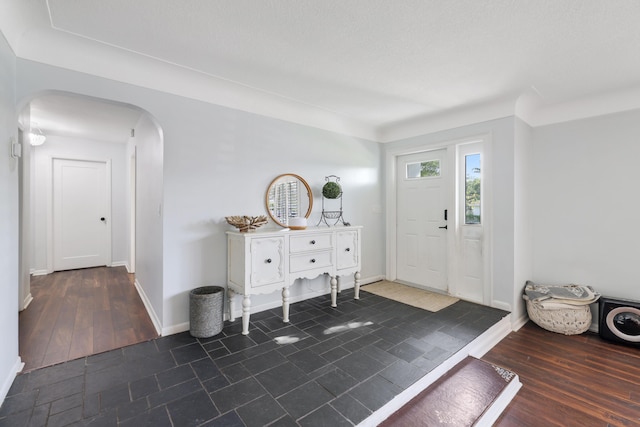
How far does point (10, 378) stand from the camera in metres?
1.82

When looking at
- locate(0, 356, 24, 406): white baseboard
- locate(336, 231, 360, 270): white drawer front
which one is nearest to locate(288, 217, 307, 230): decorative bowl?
locate(336, 231, 360, 270): white drawer front

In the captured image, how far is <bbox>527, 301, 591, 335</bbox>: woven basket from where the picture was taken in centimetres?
285

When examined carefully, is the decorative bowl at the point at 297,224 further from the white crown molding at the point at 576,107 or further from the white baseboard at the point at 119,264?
the white baseboard at the point at 119,264

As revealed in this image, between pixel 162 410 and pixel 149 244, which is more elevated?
pixel 149 244

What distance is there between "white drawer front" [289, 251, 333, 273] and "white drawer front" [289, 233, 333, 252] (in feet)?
0.22

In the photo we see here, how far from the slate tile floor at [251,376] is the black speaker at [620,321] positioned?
967 millimetres

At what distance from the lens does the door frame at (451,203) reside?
10.7ft

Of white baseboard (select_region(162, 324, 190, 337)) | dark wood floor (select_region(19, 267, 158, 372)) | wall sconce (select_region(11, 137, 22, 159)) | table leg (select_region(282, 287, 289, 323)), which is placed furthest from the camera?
table leg (select_region(282, 287, 289, 323))

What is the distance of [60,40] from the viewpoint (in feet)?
6.63

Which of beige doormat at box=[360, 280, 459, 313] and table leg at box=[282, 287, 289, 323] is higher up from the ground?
table leg at box=[282, 287, 289, 323]

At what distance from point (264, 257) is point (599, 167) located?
366 centimetres

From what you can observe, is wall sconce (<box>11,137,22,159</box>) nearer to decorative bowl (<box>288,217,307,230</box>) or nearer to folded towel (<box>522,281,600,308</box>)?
decorative bowl (<box>288,217,307,230</box>)

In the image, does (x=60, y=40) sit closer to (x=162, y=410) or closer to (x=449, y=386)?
(x=162, y=410)

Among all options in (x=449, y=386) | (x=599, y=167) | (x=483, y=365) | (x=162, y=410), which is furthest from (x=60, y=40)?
(x=599, y=167)
